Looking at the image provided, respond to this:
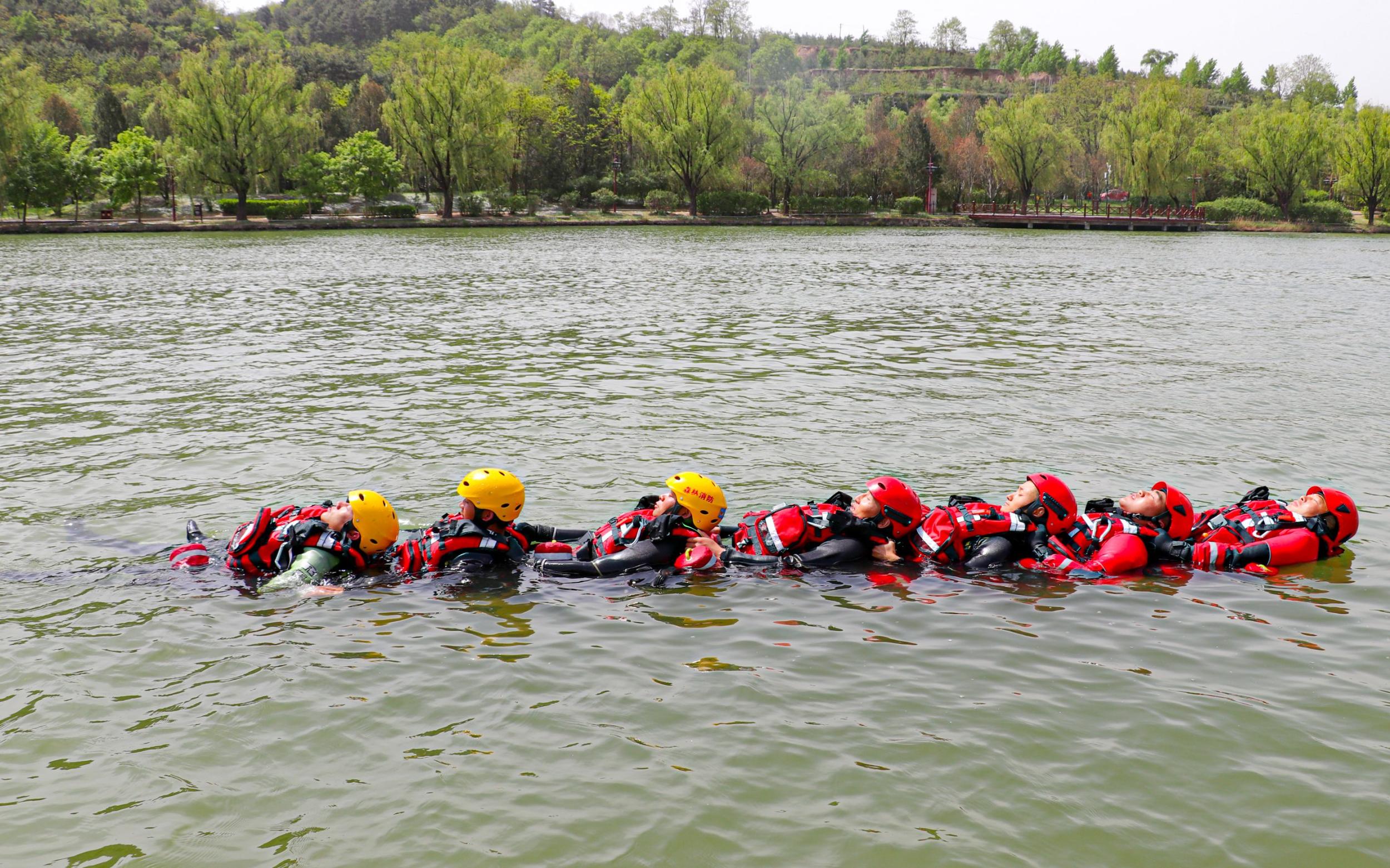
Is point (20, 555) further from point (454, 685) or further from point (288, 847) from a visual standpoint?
point (288, 847)

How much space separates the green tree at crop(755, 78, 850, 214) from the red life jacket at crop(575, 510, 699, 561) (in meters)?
93.5

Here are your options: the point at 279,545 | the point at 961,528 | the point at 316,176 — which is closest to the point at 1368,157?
the point at 316,176

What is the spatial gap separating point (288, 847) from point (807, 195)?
102360mm

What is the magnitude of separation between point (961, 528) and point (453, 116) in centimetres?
8422

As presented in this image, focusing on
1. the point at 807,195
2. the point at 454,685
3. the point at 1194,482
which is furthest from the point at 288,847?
the point at 807,195

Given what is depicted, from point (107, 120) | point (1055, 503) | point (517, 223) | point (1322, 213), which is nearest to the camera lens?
point (1055, 503)

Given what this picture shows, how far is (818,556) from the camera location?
10.8 metres

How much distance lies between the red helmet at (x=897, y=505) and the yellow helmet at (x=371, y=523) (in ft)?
17.5

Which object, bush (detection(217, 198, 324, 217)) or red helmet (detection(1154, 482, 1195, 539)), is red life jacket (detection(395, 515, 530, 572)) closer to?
red helmet (detection(1154, 482, 1195, 539))

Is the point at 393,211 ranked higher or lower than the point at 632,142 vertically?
lower

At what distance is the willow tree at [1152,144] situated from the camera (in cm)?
9888

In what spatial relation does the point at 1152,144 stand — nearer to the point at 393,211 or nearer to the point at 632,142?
the point at 632,142

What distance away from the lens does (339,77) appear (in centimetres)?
15688

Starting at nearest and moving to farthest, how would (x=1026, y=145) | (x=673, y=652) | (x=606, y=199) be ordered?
1. (x=673, y=652)
2. (x=606, y=199)
3. (x=1026, y=145)
